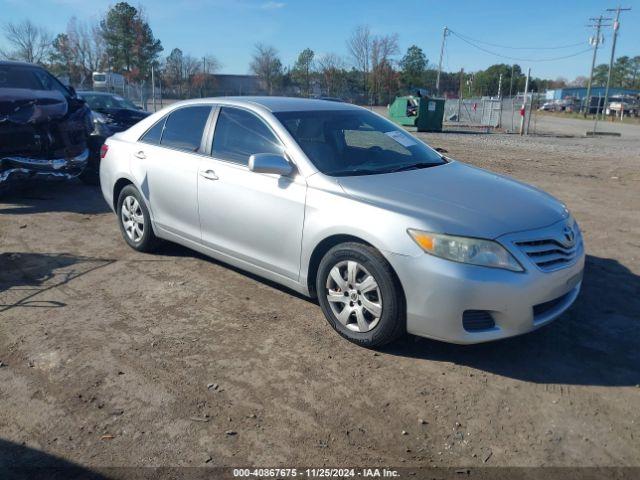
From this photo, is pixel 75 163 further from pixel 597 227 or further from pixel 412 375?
pixel 597 227

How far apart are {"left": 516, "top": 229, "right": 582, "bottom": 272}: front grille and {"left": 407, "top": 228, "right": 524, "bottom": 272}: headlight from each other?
0.16 m

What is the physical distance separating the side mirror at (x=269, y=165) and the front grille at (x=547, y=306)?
1978 millimetres

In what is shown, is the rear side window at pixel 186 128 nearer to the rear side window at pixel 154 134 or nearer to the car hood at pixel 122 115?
the rear side window at pixel 154 134

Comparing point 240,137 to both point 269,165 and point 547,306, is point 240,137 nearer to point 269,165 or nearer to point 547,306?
point 269,165

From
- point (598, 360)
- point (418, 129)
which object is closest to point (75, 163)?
point (598, 360)

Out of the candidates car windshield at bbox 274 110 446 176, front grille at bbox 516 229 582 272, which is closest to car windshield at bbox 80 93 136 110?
car windshield at bbox 274 110 446 176

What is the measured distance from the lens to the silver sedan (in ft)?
10.9

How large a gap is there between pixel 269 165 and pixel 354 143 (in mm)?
1015

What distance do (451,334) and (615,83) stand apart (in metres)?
115

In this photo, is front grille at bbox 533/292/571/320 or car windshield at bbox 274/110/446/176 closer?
front grille at bbox 533/292/571/320

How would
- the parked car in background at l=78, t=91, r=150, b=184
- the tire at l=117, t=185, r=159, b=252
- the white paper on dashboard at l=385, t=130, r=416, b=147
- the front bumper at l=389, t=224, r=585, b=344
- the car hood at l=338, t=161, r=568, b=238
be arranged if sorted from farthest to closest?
the parked car in background at l=78, t=91, r=150, b=184
the tire at l=117, t=185, r=159, b=252
the white paper on dashboard at l=385, t=130, r=416, b=147
the car hood at l=338, t=161, r=568, b=238
the front bumper at l=389, t=224, r=585, b=344

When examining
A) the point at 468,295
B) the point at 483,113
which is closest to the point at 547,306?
the point at 468,295

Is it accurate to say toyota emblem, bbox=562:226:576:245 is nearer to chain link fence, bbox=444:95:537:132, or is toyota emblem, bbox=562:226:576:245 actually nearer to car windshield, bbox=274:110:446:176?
car windshield, bbox=274:110:446:176

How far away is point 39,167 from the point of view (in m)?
7.59
